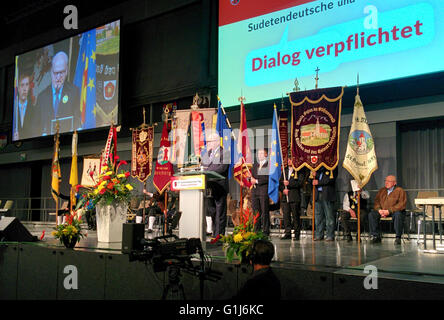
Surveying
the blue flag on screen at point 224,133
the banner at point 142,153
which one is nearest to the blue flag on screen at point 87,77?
the banner at point 142,153

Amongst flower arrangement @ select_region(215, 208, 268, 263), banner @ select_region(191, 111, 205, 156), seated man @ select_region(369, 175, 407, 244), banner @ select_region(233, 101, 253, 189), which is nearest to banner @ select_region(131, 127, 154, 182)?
banner @ select_region(191, 111, 205, 156)

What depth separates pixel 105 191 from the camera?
549 centimetres

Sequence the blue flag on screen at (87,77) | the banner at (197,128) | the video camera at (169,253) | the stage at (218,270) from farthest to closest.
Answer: the blue flag on screen at (87,77)
the banner at (197,128)
the stage at (218,270)
the video camera at (169,253)

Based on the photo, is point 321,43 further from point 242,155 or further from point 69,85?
point 69,85

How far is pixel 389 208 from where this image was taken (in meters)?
6.71

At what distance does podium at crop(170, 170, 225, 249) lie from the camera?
459 centimetres

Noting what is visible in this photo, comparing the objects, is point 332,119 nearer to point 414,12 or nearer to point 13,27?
point 414,12

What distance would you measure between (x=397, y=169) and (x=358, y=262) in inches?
194

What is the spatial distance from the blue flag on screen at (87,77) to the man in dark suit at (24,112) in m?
2.40

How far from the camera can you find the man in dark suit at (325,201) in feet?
22.2

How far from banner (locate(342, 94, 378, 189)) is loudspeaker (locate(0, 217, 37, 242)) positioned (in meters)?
4.69

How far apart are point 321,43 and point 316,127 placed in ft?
7.34

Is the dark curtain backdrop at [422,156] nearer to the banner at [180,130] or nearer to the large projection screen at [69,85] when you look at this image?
the banner at [180,130]
